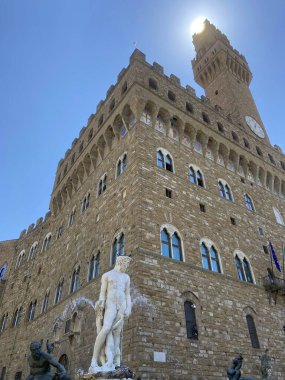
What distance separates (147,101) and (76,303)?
386 inches

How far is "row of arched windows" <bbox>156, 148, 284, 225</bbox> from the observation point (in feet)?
48.0

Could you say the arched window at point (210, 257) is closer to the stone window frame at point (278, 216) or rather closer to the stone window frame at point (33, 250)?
the stone window frame at point (278, 216)

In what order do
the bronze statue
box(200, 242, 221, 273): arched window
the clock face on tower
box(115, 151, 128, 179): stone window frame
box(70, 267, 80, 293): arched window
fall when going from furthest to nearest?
1. the clock face on tower
2. box(115, 151, 128, 179): stone window frame
3. box(70, 267, 80, 293): arched window
4. box(200, 242, 221, 273): arched window
5. the bronze statue

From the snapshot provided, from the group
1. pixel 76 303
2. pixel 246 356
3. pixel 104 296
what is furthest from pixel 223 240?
pixel 104 296

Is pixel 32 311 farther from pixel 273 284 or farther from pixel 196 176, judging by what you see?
pixel 273 284

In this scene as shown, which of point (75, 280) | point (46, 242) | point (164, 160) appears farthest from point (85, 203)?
point (46, 242)

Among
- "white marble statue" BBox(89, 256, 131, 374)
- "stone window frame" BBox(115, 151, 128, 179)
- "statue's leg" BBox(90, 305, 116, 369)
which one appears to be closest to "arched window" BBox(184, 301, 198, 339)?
"white marble statue" BBox(89, 256, 131, 374)

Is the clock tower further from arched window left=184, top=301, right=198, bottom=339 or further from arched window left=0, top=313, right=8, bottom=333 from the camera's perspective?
arched window left=0, top=313, right=8, bottom=333

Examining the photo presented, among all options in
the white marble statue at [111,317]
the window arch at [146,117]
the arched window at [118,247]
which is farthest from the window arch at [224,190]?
the white marble statue at [111,317]

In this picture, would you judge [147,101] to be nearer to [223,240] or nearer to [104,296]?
[223,240]

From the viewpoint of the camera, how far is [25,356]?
1636 cm

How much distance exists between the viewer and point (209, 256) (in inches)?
516

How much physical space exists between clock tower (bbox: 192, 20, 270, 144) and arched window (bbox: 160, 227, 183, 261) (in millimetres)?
12156

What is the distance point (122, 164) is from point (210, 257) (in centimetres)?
578
